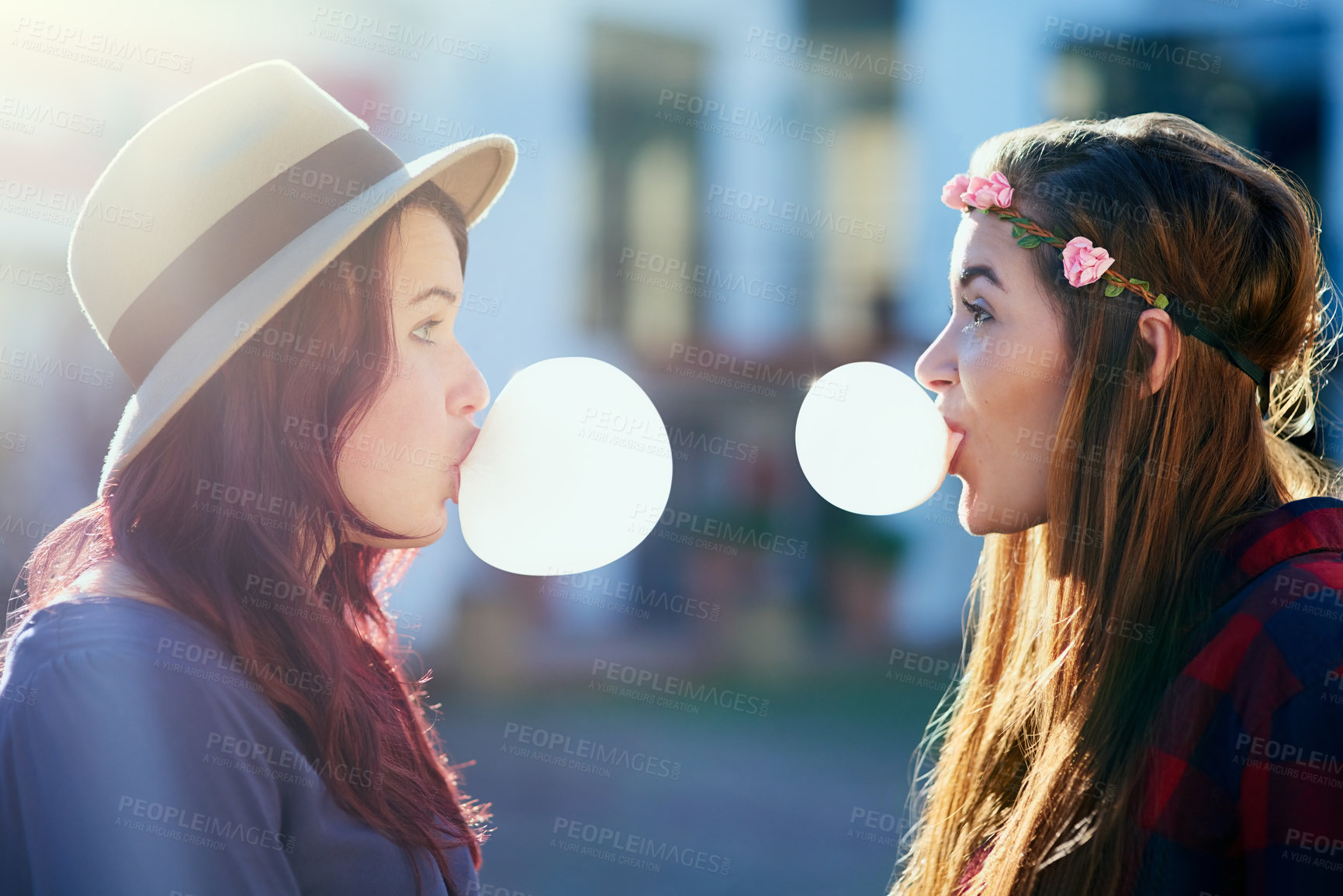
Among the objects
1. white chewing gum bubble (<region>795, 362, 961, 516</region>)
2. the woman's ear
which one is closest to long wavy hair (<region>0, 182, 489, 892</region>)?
white chewing gum bubble (<region>795, 362, 961, 516</region>)

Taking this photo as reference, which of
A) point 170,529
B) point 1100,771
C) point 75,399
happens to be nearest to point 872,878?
point 1100,771

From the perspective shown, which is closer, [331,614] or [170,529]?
[170,529]

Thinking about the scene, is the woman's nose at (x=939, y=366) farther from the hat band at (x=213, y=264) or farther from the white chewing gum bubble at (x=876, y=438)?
the hat band at (x=213, y=264)

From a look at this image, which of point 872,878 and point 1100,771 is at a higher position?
point 1100,771

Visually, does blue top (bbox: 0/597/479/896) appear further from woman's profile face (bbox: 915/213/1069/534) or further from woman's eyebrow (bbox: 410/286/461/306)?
woman's profile face (bbox: 915/213/1069/534)

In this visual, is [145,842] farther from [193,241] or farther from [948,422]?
[948,422]

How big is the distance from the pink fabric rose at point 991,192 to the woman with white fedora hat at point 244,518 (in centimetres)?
86

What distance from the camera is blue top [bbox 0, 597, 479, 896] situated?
44.9 inches

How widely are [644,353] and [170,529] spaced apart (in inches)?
301

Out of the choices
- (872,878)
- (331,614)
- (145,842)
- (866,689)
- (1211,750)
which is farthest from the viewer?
(866,689)

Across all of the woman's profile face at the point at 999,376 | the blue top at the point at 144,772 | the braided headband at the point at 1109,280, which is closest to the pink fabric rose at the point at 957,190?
the woman's profile face at the point at 999,376

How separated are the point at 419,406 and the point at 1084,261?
3.53ft

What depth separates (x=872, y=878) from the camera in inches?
202

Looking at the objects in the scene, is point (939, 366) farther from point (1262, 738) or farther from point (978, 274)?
point (1262, 738)
